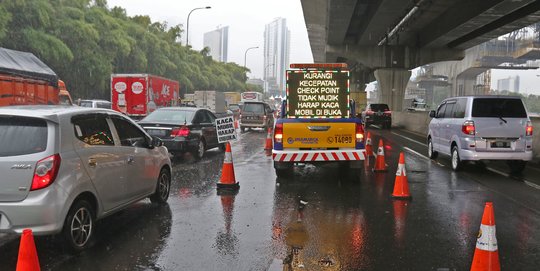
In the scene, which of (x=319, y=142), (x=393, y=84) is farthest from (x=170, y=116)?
(x=393, y=84)

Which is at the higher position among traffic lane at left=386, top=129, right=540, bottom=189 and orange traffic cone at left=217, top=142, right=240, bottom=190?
orange traffic cone at left=217, top=142, right=240, bottom=190

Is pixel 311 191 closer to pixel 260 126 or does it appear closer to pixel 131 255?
pixel 131 255

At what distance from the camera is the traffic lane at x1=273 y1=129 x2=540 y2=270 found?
507 centimetres

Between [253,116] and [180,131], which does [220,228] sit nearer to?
[180,131]

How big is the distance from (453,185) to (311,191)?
3040mm

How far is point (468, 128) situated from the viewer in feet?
35.4

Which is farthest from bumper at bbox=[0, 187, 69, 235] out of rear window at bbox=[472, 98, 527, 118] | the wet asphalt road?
rear window at bbox=[472, 98, 527, 118]

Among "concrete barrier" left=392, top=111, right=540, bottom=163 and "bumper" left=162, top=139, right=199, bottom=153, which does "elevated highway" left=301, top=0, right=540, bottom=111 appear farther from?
"bumper" left=162, top=139, right=199, bottom=153

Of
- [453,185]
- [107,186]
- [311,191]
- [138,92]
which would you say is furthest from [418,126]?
[107,186]

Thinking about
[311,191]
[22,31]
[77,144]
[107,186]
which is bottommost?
[311,191]

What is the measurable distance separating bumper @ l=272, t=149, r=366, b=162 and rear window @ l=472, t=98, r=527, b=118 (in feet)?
10.6

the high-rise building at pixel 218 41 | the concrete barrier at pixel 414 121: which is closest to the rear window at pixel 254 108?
the concrete barrier at pixel 414 121

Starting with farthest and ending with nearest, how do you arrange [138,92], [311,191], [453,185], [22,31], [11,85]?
[22,31] → [138,92] → [11,85] → [453,185] → [311,191]

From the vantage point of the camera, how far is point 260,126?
27281 millimetres
